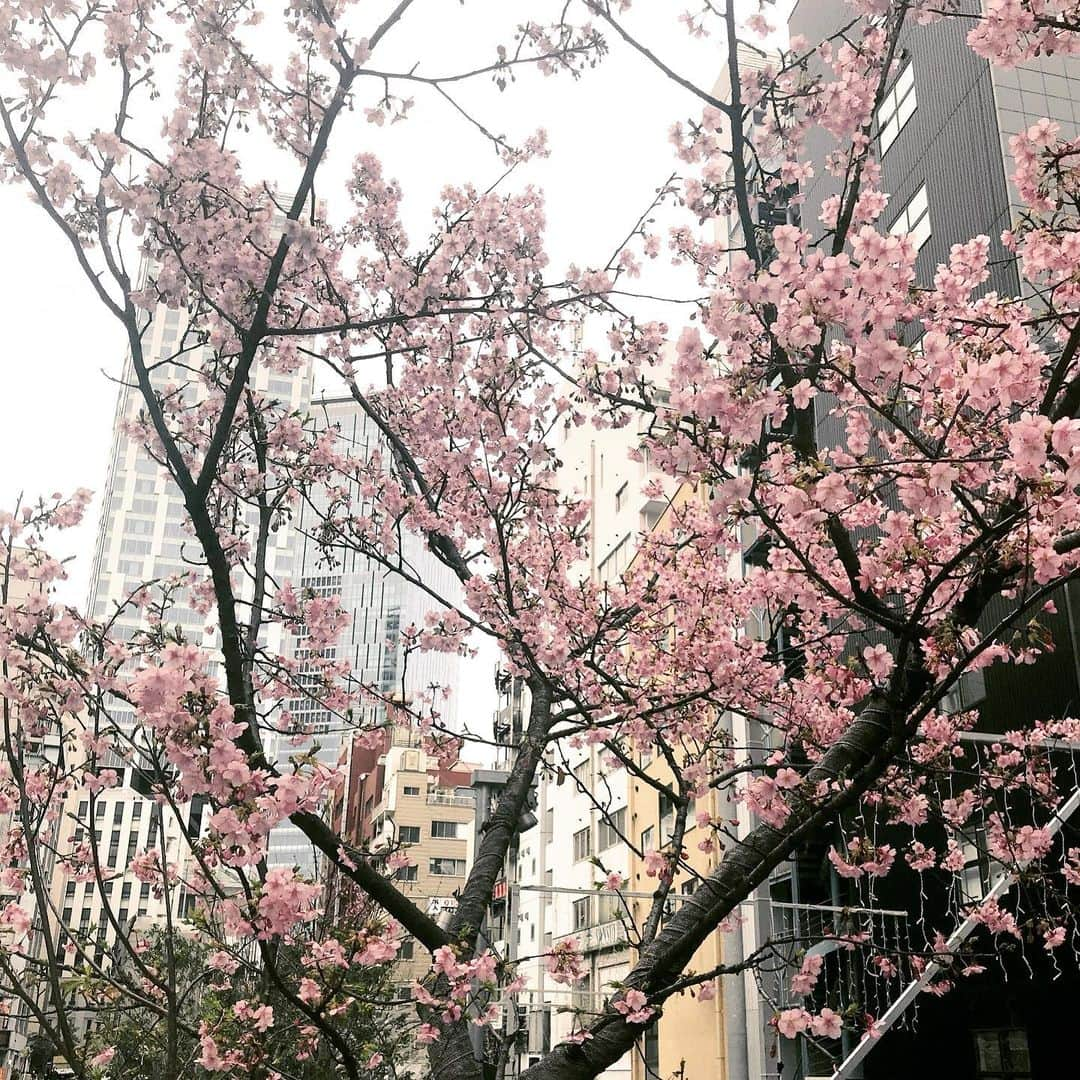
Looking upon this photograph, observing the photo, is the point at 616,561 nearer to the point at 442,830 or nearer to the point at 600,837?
the point at 600,837

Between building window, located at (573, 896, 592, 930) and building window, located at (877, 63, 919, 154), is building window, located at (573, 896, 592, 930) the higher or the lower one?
the lower one

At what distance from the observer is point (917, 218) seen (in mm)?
13727

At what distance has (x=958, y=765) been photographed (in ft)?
39.0

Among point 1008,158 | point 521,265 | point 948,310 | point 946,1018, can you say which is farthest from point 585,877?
point 948,310

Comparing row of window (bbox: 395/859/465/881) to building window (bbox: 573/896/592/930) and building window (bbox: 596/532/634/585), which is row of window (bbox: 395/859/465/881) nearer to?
building window (bbox: 573/896/592/930)

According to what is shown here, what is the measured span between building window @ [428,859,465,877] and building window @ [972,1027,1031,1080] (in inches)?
1374

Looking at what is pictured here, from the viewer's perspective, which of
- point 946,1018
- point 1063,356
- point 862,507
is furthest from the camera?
point 946,1018

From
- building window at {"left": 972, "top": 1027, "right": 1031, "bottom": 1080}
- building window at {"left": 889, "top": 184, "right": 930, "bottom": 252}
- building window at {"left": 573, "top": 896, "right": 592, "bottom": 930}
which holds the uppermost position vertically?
building window at {"left": 889, "top": 184, "right": 930, "bottom": 252}

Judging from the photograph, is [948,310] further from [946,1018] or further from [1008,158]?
[946,1018]

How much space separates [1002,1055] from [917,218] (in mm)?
9937

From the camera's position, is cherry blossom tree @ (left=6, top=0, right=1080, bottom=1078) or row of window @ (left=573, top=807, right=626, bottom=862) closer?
cherry blossom tree @ (left=6, top=0, right=1080, bottom=1078)

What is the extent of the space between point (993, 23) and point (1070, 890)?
9041mm

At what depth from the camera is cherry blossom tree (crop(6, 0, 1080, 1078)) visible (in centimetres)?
351

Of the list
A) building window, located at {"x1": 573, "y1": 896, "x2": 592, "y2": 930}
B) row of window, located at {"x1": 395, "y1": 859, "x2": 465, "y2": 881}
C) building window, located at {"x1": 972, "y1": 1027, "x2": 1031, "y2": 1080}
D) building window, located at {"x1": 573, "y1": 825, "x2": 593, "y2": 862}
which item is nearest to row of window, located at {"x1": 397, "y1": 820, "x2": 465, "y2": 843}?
row of window, located at {"x1": 395, "y1": 859, "x2": 465, "y2": 881}
